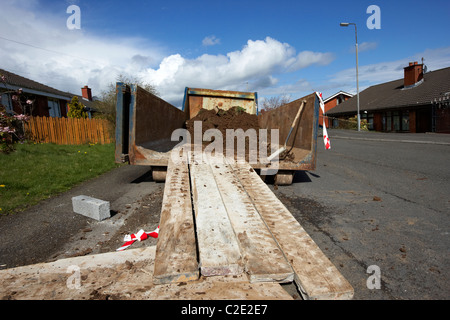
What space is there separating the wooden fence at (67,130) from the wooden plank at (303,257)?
14559mm

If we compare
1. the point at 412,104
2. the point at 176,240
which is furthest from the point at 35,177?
the point at 412,104

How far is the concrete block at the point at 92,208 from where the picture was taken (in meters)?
3.31

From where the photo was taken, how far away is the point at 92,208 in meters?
3.36

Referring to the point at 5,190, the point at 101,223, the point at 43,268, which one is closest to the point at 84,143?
the point at 5,190

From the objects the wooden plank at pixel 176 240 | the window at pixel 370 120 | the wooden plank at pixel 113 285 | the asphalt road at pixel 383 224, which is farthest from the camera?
the window at pixel 370 120

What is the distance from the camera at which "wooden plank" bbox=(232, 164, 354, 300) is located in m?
1.62

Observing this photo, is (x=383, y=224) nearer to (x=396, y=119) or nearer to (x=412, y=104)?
(x=412, y=104)

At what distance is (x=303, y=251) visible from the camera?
2006 mm

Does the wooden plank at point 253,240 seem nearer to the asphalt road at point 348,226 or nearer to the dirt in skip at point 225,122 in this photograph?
the asphalt road at point 348,226

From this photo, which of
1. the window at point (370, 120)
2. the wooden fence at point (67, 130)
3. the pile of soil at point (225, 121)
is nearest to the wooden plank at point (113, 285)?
the pile of soil at point (225, 121)

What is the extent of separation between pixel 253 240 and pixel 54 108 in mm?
25983

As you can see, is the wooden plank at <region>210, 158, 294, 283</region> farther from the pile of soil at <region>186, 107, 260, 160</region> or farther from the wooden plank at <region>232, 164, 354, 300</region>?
the pile of soil at <region>186, 107, 260, 160</region>

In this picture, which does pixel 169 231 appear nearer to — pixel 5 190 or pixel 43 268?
pixel 43 268
